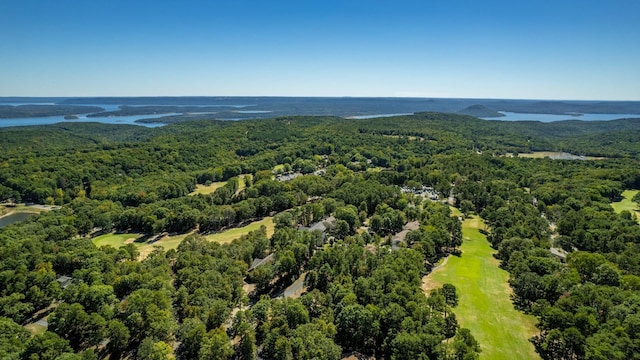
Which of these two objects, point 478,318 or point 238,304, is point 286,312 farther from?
point 478,318

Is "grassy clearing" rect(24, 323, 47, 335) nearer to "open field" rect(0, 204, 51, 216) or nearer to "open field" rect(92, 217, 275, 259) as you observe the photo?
"open field" rect(92, 217, 275, 259)

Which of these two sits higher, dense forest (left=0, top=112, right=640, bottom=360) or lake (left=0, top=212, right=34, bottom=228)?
dense forest (left=0, top=112, right=640, bottom=360)

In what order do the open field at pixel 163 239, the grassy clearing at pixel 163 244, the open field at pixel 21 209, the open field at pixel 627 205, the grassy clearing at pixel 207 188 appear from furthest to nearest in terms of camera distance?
the grassy clearing at pixel 207 188 → the open field at pixel 21 209 → the open field at pixel 627 205 → the open field at pixel 163 239 → the grassy clearing at pixel 163 244

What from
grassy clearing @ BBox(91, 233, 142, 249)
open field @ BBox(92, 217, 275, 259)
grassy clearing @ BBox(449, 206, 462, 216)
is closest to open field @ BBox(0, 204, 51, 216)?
grassy clearing @ BBox(91, 233, 142, 249)

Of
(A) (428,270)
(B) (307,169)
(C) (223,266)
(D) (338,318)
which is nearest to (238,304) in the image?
(C) (223,266)

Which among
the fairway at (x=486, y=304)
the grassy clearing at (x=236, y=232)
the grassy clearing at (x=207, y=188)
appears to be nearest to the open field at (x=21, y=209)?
the grassy clearing at (x=207, y=188)

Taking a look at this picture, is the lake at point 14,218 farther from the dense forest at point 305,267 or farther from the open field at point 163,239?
the open field at point 163,239
